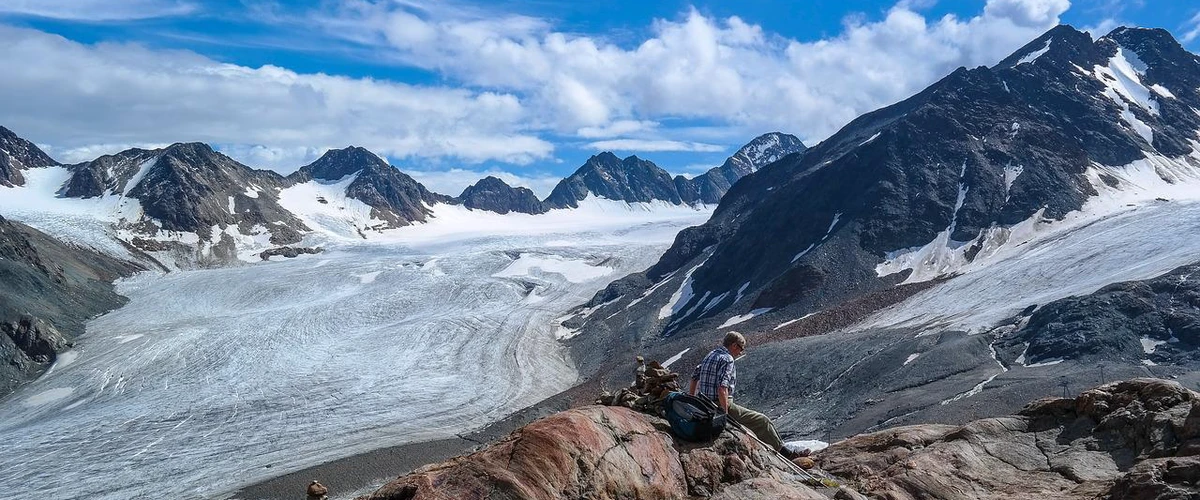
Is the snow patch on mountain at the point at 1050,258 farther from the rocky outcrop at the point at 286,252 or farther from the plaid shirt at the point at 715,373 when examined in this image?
Result: the rocky outcrop at the point at 286,252

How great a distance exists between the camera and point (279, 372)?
143 feet

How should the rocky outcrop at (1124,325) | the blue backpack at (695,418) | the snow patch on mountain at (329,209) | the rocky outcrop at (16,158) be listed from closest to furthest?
the blue backpack at (695,418) → the rocky outcrop at (1124,325) → the rocky outcrop at (16,158) → the snow patch on mountain at (329,209)

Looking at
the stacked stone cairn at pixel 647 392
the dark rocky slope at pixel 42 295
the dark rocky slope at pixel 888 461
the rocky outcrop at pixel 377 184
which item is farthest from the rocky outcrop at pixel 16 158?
the dark rocky slope at pixel 888 461

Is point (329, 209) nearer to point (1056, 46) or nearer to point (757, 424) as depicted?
point (1056, 46)

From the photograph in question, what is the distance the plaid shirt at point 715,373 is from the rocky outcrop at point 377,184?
14532cm

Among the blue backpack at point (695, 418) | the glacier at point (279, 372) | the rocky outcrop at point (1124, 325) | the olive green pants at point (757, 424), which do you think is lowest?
the glacier at point (279, 372)

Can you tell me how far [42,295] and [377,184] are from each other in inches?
4204

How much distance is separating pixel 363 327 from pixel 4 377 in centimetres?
2161

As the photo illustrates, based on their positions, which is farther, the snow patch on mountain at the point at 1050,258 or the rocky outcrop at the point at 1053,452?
the snow patch on mountain at the point at 1050,258

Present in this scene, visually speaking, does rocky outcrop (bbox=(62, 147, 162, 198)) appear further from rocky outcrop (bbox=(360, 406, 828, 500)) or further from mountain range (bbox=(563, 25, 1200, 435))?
rocky outcrop (bbox=(360, 406, 828, 500))

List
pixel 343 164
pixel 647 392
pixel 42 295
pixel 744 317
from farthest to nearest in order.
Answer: pixel 343 164 → pixel 42 295 → pixel 744 317 → pixel 647 392

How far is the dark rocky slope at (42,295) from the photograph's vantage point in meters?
47.2

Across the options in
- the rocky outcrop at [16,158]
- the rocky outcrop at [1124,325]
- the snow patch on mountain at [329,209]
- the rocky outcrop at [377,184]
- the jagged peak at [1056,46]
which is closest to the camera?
the rocky outcrop at [1124,325]

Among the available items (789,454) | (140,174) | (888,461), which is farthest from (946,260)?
(140,174)
